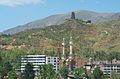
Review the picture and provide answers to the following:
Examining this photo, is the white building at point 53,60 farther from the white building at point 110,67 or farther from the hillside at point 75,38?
the white building at point 110,67

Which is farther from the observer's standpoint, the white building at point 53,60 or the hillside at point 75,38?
the hillside at point 75,38

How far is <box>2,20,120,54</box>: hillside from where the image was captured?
432 feet

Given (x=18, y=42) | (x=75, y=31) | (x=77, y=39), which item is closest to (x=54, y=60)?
(x=18, y=42)

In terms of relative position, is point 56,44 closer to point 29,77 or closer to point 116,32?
point 116,32

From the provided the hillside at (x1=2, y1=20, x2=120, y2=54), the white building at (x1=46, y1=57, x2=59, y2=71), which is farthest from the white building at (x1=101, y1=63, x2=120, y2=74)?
the hillside at (x1=2, y1=20, x2=120, y2=54)

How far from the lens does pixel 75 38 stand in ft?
486

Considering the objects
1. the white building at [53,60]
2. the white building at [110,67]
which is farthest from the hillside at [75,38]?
the white building at [110,67]

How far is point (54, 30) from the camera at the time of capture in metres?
162

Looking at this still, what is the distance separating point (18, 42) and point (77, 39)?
Answer: 22.9m

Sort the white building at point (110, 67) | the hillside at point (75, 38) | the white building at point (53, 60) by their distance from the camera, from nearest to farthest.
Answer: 1. the white building at point (110, 67)
2. the white building at point (53, 60)
3. the hillside at point (75, 38)

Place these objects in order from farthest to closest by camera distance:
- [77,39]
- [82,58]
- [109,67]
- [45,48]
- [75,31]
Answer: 1. [75,31]
2. [77,39]
3. [45,48]
4. [82,58]
5. [109,67]

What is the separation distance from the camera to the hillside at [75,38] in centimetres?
13162

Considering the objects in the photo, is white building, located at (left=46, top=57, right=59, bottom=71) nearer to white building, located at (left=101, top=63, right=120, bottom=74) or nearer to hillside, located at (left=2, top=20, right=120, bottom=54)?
hillside, located at (left=2, top=20, right=120, bottom=54)

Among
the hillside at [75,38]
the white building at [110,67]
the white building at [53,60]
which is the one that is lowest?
the white building at [110,67]
